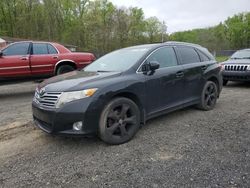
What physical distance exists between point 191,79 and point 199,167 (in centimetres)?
257

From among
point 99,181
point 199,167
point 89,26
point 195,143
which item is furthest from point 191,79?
point 89,26

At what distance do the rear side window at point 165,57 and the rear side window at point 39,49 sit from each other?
4.93 metres

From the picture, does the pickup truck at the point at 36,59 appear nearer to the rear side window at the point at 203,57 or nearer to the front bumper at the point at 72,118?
the rear side window at the point at 203,57

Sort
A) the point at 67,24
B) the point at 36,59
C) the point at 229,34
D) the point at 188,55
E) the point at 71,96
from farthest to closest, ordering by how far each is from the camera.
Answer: the point at 229,34 → the point at 67,24 → the point at 36,59 → the point at 188,55 → the point at 71,96

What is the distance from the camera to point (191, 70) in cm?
562

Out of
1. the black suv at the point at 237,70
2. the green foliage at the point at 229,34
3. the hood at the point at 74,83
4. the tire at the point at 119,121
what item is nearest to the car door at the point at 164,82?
the tire at the point at 119,121

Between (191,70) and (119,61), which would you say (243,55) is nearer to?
(191,70)

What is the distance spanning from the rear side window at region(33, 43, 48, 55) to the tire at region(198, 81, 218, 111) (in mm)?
5397

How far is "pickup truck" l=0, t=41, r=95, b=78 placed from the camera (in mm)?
8250

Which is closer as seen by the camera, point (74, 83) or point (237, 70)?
point (74, 83)

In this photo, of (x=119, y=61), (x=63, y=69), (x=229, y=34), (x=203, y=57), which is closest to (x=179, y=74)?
(x=119, y=61)

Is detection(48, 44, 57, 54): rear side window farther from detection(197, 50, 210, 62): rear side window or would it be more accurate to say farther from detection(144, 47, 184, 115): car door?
detection(197, 50, 210, 62): rear side window

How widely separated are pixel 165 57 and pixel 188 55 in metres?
0.83

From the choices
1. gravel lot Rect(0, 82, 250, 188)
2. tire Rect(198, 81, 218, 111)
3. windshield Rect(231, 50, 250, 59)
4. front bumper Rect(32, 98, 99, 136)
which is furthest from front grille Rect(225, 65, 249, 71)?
front bumper Rect(32, 98, 99, 136)
